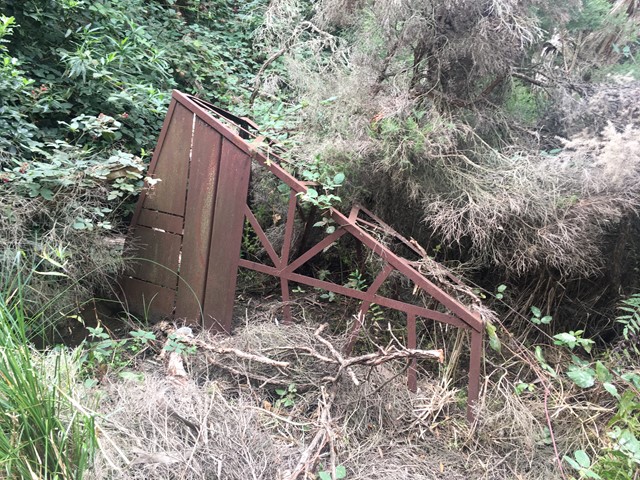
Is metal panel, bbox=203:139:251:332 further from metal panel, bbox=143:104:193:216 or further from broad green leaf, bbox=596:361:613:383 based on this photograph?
broad green leaf, bbox=596:361:613:383

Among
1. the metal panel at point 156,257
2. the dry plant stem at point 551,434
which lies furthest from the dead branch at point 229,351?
the dry plant stem at point 551,434

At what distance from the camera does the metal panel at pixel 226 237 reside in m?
3.40

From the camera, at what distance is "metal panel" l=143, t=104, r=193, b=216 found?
3592mm

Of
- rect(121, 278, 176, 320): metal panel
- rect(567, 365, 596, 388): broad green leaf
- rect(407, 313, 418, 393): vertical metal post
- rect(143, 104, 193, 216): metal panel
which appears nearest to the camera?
rect(567, 365, 596, 388): broad green leaf

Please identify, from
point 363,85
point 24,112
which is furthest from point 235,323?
point 24,112

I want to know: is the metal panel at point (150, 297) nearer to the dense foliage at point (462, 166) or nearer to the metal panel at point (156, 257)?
the metal panel at point (156, 257)

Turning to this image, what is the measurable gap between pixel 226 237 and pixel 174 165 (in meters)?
0.80

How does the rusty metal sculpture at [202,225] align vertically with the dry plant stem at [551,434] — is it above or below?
above

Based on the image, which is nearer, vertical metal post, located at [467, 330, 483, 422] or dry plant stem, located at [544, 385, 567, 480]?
dry plant stem, located at [544, 385, 567, 480]

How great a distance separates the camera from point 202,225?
11.6 ft

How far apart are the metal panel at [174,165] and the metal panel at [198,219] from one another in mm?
79

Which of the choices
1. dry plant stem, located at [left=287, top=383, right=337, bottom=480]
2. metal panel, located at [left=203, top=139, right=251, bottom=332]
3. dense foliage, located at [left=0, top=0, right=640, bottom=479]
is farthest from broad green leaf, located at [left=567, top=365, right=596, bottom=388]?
metal panel, located at [left=203, top=139, right=251, bottom=332]

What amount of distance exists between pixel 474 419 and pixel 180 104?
Result: 3.23m

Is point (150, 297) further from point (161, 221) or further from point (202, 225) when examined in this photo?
point (202, 225)
